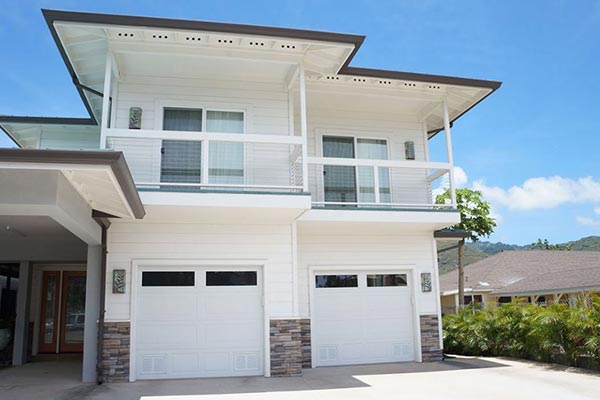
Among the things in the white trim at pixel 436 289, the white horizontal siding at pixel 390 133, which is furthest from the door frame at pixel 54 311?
the white trim at pixel 436 289

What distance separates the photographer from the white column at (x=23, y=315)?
39.8 feet

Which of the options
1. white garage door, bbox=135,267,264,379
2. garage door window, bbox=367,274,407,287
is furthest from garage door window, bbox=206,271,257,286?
garage door window, bbox=367,274,407,287

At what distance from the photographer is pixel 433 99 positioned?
11.5 m

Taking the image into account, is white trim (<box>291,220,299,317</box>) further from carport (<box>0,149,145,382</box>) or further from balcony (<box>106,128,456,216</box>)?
carport (<box>0,149,145,382</box>)

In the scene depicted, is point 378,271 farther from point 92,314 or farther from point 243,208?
point 92,314

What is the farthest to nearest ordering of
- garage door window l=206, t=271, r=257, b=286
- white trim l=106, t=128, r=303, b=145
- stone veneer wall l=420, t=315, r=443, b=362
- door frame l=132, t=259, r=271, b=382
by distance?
stone veneer wall l=420, t=315, r=443, b=362 < garage door window l=206, t=271, r=257, b=286 < door frame l=132, t=259, r=271, b=382 < white trim l=106, t=128, r=303, b=145

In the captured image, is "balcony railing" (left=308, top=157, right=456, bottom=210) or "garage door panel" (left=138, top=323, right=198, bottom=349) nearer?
"garage door panel" (left=138, top=323, right=198, bottom=349)

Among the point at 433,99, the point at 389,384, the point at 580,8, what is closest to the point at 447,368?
the point at 389,384

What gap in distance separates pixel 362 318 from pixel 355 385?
272 centimetres

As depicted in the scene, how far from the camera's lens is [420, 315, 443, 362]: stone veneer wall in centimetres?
1144

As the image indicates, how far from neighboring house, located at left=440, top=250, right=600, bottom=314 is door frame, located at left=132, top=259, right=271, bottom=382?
1224 cm

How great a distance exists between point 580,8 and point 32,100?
17.5 meters

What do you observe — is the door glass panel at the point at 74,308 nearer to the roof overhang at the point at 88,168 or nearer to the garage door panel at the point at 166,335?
the garage door panel at the point at 166,335

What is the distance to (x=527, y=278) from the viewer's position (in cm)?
2402
